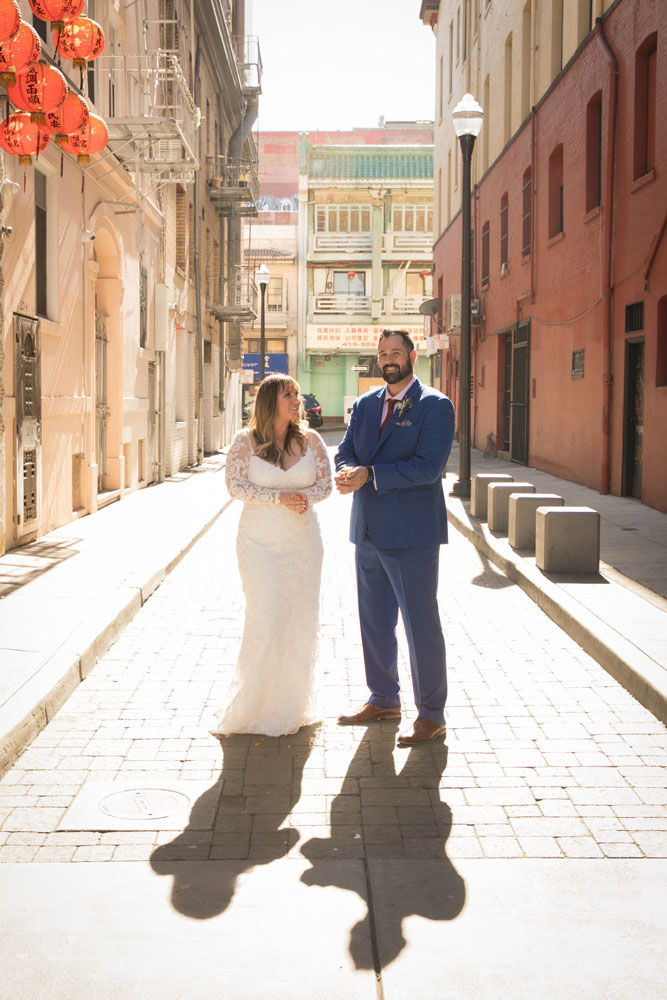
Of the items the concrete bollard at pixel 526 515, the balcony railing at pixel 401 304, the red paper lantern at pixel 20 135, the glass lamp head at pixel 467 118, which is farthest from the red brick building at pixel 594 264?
the balcony railing at pixel 401 304

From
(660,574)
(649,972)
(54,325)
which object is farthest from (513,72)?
(649,972)

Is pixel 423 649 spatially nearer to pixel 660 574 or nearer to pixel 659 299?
pixel 660 574

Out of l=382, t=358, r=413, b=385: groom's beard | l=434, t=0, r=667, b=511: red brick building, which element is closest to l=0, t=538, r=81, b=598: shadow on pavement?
l=382, t=358, r=413, b=385: groom's beard

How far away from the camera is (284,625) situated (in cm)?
530

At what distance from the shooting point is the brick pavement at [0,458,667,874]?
13.0ft

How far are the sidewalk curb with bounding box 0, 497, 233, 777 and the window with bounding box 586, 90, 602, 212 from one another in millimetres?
11498

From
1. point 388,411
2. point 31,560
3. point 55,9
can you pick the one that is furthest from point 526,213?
point 388,411

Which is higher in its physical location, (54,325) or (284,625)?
(54,325)

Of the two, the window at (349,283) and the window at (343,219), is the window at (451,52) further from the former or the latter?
the window at (349,283)

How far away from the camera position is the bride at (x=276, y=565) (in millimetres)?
5227

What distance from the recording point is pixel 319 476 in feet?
17.6

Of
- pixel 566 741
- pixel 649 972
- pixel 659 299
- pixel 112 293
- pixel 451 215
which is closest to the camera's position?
pixel 649 972

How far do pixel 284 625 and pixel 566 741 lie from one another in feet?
4.94

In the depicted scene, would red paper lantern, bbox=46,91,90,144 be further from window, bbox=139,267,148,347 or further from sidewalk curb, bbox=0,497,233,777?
window, bbox=139,267,148,347
